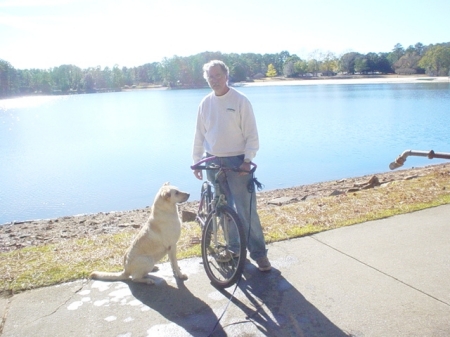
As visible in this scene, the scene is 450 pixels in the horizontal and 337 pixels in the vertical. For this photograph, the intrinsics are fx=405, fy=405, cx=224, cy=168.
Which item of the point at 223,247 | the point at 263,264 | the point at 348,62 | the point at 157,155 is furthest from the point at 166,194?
the point at 348,62

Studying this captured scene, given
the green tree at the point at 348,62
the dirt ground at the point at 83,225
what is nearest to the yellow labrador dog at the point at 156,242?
the dirt ground at the point at 83,225

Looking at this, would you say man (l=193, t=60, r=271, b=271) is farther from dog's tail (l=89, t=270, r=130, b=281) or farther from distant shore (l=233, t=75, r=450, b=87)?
distant shore (l=233, t=75, r=450, b=87)

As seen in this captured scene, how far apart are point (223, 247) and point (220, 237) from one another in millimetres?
120

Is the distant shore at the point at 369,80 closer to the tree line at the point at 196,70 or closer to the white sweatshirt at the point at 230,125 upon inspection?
the tree line at the point at 196,70

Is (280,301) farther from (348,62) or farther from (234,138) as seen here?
(348,62)

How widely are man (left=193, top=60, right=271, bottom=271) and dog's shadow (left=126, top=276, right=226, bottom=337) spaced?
38.6 inches

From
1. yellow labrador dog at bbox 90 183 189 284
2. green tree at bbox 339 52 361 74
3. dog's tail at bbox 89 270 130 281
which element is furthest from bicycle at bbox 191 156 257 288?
green tree at bbox 339 52 361 74

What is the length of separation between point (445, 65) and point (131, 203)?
130m

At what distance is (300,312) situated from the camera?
3.82 metres

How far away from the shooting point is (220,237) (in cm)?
467

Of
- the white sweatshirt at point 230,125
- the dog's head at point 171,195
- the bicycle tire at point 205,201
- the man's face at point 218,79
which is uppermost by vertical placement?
the man's face at point 218,79

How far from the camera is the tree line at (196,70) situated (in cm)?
14100

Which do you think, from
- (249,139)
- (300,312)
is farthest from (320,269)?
(249,139)

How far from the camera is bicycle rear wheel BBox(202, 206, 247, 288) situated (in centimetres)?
431
